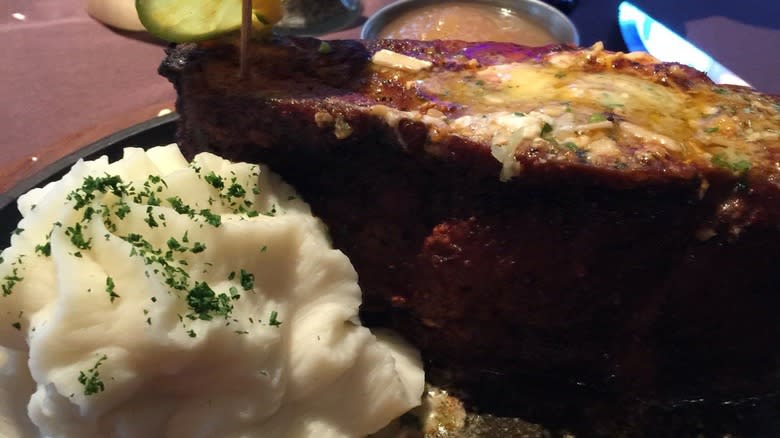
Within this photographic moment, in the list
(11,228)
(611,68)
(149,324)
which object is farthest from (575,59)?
(11,228)

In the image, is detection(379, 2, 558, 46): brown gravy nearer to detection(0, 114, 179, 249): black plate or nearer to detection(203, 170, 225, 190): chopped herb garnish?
detection(0, 114, 179, 249): black plate

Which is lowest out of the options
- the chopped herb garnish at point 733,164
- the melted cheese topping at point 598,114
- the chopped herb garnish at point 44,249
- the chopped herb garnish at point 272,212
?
the chopped herb garnish at point 44,249

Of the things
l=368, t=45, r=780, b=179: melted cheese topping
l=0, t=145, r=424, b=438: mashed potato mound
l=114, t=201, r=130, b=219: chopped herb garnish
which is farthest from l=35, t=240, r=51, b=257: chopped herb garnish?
l=368, t=45, r=780, b=179: melted cheese topping

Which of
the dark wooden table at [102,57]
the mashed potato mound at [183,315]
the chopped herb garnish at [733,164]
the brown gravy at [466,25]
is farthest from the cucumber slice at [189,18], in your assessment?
the brown gravy at [466,25]

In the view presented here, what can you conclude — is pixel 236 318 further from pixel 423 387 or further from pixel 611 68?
pixel 611 68

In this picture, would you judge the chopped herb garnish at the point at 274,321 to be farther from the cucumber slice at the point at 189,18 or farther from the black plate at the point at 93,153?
Result: the black plate at the point at 93,153

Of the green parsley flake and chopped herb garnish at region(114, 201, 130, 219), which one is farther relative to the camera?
the green parsley flake

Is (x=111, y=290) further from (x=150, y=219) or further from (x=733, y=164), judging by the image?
(x=733, y=164)
